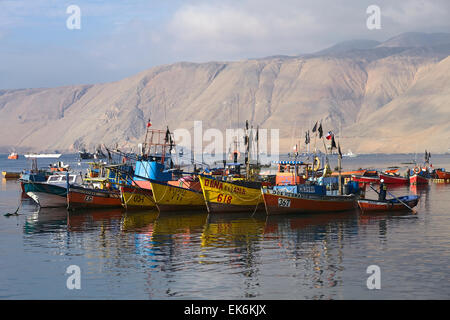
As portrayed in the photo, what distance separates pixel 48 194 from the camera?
5756 centimetres

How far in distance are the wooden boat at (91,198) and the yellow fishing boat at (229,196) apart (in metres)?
10.7

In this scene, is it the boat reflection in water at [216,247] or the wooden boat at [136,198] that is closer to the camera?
the boat reflection in water at [216,247]

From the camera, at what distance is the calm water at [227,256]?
25.2m

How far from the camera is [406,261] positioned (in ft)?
100

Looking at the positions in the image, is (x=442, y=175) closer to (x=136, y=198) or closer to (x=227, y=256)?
(x=136, y=198)

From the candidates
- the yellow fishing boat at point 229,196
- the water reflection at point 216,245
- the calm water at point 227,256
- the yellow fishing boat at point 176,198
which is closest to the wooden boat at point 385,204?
the water reflection at point 216,245

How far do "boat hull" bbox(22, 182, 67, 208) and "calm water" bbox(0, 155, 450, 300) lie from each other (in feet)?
18.5

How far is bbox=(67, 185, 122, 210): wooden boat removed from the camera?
184ft

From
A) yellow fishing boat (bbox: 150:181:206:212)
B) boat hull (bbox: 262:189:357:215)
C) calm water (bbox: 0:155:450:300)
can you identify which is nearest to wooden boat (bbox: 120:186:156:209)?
yellow fishing boat (bbox: 150:181:206:212)

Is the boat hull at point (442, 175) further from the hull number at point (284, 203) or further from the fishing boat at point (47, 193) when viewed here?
the fishing boat at point (47, 193)
